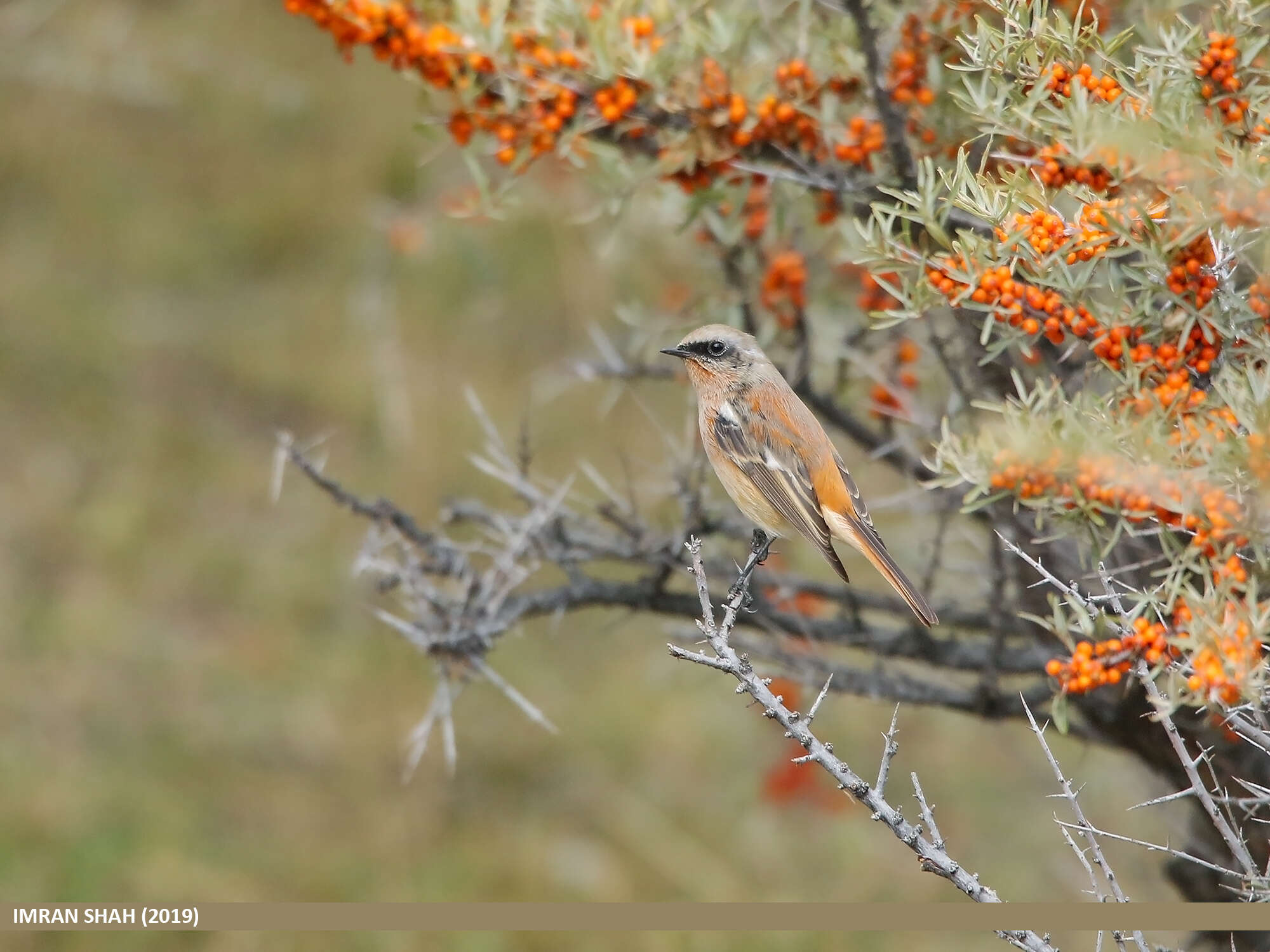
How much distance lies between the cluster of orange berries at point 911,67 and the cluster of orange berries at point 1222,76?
797mm

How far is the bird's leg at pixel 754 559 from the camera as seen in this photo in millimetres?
3295

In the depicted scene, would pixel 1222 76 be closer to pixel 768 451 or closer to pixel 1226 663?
pixel 1226 663

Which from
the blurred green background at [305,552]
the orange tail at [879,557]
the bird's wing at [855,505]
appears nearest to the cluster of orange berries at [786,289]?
the bird's wing at [855,505]

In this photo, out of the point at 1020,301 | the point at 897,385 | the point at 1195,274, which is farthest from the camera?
the point at 897,385

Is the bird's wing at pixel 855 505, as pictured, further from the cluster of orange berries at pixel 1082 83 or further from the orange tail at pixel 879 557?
the cluster of orange berries at pixel 1082 83

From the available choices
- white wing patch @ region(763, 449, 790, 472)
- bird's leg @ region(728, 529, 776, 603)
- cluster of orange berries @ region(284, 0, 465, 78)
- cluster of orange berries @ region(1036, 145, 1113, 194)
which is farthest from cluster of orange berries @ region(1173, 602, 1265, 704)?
cluster of orange berries @ region(284, 0, 465, 78)

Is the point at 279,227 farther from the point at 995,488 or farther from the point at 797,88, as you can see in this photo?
the point at 995,488

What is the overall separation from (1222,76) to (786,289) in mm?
1355

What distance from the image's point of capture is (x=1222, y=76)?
2.31 metres

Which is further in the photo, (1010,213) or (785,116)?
(785,116)

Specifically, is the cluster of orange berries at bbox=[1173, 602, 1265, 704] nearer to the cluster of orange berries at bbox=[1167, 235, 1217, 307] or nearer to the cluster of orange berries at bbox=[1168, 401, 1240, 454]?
the cluster of orange berries at bbox=[1168, 401, 1240, 454]

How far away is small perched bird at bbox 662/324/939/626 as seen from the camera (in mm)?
3609

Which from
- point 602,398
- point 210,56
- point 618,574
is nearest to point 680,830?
point 618,574

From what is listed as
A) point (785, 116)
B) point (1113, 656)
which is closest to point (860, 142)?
point (785, 116)
